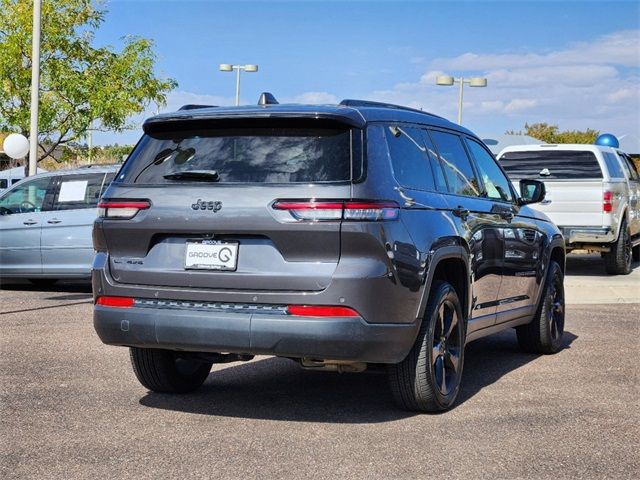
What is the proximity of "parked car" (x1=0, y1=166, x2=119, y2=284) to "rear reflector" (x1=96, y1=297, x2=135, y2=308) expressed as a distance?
7.20 m

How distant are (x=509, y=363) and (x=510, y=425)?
8.00ft

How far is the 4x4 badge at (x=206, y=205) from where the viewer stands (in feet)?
17.9

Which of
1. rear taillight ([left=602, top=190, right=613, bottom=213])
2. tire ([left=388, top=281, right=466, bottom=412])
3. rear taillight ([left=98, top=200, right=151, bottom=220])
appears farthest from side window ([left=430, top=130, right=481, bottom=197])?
rear taillight ([left=602, top=190, right=613, bottom=213])

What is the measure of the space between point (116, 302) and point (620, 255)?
1240 cm

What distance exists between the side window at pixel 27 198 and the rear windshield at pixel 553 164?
7186 mm

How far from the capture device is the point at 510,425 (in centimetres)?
580

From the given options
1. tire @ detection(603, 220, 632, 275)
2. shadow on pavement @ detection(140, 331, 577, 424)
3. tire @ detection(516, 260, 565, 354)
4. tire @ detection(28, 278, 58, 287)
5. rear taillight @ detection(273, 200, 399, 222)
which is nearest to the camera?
rear taillight @ detection(273, 200, 399, 222)

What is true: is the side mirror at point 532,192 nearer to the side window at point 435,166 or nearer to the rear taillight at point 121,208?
the side window at point 435,166

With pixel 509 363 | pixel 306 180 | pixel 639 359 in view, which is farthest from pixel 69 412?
pixel 639 359

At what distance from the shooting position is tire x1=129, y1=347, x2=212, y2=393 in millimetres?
6340

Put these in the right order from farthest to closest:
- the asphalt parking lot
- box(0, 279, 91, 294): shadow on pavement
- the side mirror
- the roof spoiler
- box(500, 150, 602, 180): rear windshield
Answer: box(500, 150, 602, 180): rear windshield < box(0, 279, 91, 294): shadow on pavement < the side mirror < the roof spoiler < the asphalt parking lot

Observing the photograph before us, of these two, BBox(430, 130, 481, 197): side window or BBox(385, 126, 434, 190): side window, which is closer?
BBox(385, 126, 434, 190): side window

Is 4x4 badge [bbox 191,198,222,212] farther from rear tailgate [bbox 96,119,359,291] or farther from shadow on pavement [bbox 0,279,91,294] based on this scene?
shadow on pavement [bbox 0,279,91,294]

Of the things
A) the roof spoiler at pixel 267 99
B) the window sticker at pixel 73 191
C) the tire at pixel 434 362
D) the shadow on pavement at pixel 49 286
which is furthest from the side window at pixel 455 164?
the shadow on pavement at pixel 49 286
